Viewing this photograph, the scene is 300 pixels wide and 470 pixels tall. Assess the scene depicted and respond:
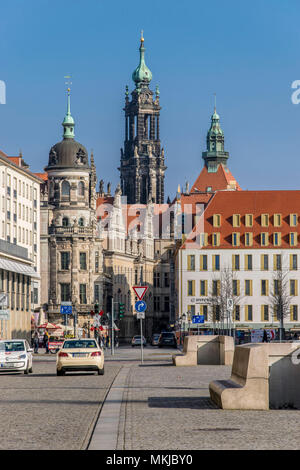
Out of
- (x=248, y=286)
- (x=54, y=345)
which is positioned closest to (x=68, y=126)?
(x=248, y=286)

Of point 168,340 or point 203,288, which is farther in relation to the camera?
point 203,288

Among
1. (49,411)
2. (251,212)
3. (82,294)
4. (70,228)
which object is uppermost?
(251,212)

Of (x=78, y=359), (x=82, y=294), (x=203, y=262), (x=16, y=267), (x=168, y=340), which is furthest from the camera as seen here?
(x=82, y=294)

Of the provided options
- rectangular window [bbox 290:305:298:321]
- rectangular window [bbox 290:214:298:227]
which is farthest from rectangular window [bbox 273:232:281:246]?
rectangular window [bbox 290:305:298:321]

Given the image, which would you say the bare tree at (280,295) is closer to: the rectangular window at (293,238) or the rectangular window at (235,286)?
the rectangular window at (293,238)

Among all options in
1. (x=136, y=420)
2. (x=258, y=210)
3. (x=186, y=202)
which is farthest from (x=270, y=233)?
(x=136, y=420)

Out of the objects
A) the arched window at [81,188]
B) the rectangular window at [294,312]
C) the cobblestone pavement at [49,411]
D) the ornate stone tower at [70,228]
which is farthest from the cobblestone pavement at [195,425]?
the arched window at [81,188]

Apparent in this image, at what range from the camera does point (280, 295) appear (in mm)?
113812

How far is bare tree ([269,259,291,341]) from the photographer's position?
Answer: 372 ft

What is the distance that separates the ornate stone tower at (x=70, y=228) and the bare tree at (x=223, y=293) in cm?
1639

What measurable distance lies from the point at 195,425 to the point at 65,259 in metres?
117

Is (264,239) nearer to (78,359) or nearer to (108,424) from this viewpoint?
(78,359)

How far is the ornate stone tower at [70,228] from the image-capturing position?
435ft

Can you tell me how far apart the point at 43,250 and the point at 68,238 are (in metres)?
3.26
